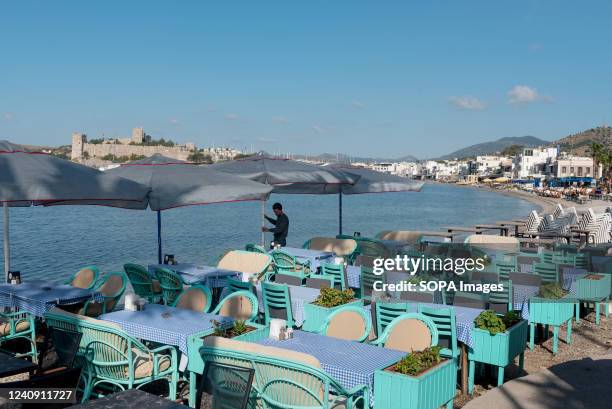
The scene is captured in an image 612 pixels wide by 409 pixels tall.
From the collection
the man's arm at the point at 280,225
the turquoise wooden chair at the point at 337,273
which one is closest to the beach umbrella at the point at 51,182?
the turquoise wooden chair at the point at 337,273

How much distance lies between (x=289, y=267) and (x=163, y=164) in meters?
2.38

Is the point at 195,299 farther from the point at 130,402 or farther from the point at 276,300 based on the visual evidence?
the point at 130,402

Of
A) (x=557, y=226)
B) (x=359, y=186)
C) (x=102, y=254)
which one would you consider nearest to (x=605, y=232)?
(x=557, y=226)

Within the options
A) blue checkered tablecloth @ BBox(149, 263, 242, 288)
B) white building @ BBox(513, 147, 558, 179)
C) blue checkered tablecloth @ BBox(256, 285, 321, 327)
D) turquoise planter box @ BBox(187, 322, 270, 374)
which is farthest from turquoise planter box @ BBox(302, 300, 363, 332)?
white building @ BBox(513, 147, 558, 179)

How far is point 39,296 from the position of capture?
584cm

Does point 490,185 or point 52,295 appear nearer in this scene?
point 52,295

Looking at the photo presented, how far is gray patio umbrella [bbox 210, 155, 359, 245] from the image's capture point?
10.5 m

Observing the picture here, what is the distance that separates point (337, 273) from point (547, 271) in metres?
2.78

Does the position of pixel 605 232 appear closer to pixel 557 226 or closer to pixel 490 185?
pixel 557 226

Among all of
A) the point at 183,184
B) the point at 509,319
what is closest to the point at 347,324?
the point at 509,319

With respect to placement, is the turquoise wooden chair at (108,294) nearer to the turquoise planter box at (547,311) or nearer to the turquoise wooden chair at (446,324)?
the turquoise wooden chair at (446,324)

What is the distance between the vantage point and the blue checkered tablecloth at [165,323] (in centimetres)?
457

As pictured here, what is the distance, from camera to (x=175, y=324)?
4.80m

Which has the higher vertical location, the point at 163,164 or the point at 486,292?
the point at 163,164
